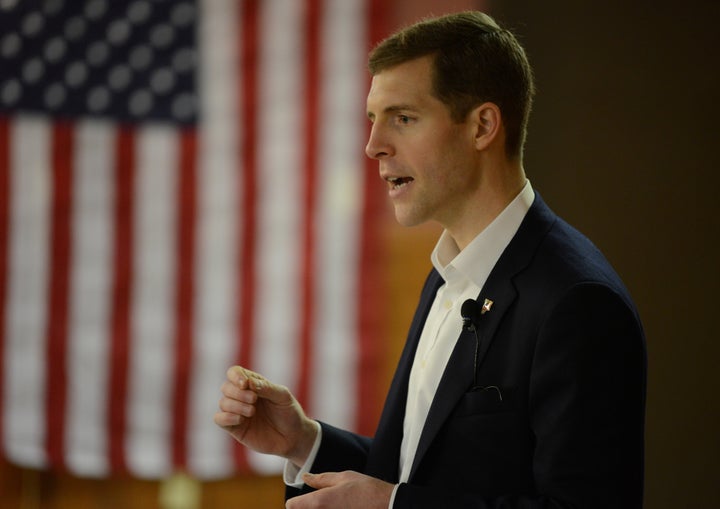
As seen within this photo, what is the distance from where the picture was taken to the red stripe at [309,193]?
10.7 feet

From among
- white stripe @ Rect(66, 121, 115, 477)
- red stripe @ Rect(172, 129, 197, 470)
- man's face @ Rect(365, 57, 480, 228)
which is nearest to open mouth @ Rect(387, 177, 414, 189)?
Result: man's face @ Rect(365, 57, 480, 228)

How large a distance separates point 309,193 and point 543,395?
2.05 metres

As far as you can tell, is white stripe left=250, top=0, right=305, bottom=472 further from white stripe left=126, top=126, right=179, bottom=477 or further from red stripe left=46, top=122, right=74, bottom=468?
red stripe left=46, top=122, right=74, bottom=468

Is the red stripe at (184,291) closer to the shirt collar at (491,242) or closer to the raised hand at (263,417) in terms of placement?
the raised hand at (263,417)

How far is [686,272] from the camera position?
3033mm

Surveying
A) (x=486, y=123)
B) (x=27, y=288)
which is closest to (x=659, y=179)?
(x=486, y=123)

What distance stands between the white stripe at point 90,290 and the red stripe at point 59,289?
0.07ft

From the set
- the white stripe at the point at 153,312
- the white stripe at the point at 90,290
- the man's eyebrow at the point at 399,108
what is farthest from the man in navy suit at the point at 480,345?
the white stripe at the point at 90,290

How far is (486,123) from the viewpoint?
1549 mm

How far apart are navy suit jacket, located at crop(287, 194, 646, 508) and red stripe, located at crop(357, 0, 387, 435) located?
1735 millimetres

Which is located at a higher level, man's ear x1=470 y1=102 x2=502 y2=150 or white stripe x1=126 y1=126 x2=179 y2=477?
man's ear x1=470 y1=102 x2=502 y2=150

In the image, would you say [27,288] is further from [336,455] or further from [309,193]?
[336,455]

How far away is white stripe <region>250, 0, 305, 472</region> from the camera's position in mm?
3260

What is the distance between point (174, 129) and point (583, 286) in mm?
2206
